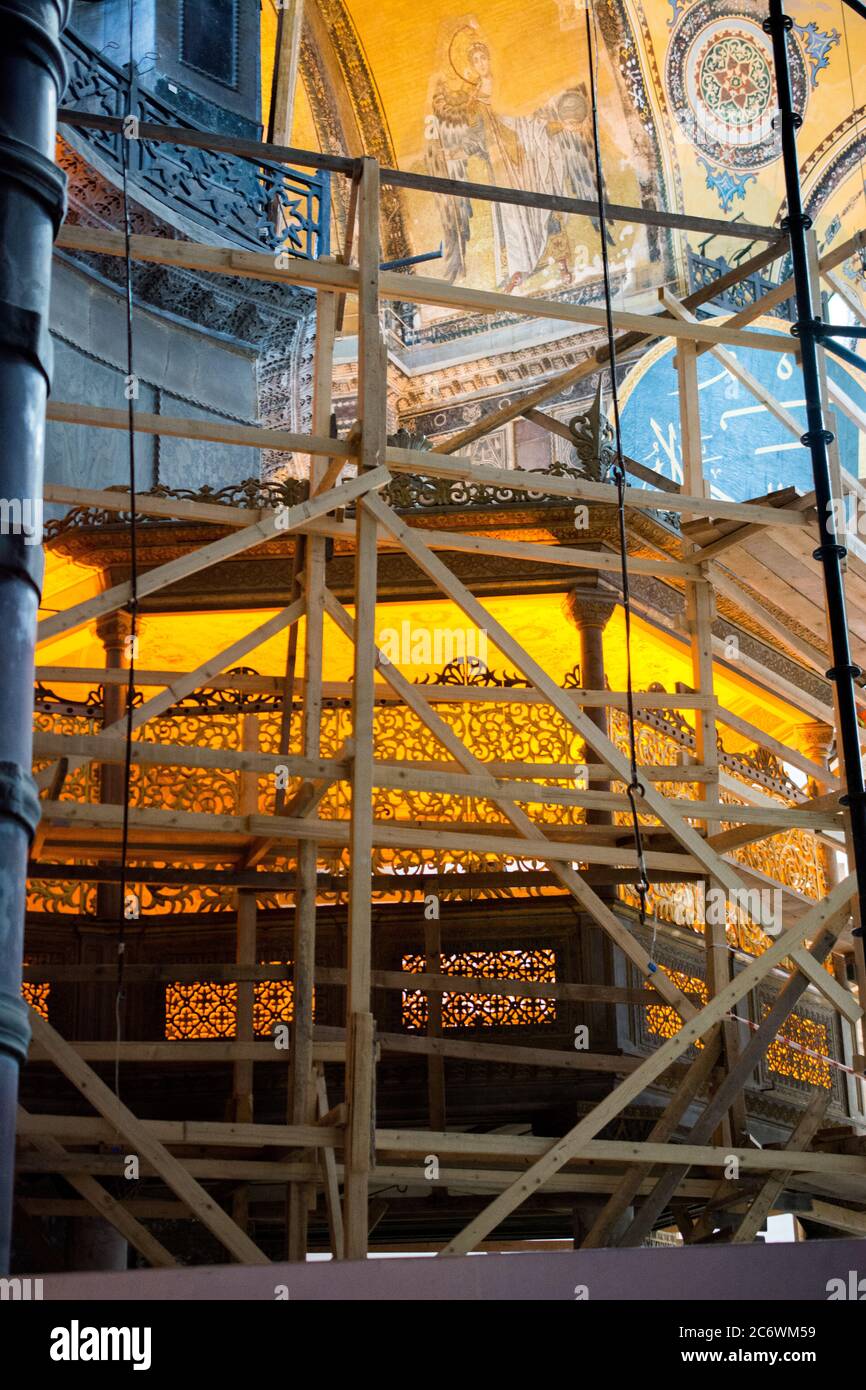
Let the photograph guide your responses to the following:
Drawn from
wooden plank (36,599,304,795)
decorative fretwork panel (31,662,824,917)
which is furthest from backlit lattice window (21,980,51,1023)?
wooden plank (36,599,304,795)

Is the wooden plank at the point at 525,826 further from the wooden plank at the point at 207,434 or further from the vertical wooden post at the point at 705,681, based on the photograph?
the wooden plank at the point at 207,434

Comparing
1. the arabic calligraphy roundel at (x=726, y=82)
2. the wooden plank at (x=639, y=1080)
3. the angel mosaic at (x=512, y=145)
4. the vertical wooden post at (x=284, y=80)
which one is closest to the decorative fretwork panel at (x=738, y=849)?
the wooden plank at (x=639, y=1080)

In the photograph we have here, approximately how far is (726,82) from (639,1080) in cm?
1982

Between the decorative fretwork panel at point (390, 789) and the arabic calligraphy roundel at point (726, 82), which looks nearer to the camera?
the decorative fretwork panel at point (390, 789)

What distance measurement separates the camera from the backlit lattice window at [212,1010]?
10.3 metres

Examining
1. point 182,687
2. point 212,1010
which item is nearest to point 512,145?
point 212,1010

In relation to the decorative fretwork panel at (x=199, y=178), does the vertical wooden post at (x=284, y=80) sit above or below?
above

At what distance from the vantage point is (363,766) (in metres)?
8.06

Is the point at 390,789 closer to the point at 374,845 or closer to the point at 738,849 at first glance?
the point at 374,845

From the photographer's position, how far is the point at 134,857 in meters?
9.53

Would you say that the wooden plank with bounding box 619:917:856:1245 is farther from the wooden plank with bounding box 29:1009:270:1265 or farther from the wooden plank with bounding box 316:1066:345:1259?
the wooden plank with bounding box 29:1009:270:1265

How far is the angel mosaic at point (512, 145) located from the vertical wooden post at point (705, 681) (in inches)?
575
